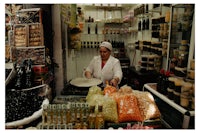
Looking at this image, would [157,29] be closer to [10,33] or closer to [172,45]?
[172,45]

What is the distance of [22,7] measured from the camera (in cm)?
182

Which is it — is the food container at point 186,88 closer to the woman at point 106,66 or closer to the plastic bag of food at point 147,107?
the plastic bag of food at point 147,107

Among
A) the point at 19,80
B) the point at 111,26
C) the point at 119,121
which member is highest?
the point at 111,26

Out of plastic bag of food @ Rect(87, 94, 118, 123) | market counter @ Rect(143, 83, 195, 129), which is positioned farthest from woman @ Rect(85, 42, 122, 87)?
plastic bag of food @ Rect(87, 94, 118, 123)

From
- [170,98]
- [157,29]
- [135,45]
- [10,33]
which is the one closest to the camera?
[170,98]

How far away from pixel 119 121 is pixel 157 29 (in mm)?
2376

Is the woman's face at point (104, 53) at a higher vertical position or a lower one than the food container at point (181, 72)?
higher

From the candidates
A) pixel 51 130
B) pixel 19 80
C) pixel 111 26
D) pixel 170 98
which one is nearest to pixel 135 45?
pixel 111 26

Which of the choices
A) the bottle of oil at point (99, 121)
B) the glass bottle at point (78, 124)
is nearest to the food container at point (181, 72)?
the bottle of oil at point (99, 121)

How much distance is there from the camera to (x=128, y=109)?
132cm

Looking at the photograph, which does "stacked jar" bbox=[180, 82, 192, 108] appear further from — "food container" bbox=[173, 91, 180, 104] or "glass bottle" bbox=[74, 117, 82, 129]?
"glass bottle" bbox=[74, 117, 82, 129]

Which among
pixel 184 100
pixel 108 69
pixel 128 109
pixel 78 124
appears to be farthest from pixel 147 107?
pixel 108 69

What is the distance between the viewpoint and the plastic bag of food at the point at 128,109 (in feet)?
4.23

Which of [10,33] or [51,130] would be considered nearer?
[51,130]
